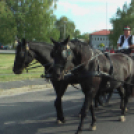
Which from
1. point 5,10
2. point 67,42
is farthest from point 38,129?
point 5,10

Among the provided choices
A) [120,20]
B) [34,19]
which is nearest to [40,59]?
[34,19]

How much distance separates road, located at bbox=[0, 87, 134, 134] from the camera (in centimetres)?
458

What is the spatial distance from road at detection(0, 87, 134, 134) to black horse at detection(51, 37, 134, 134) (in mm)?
587

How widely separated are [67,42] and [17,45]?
182cm

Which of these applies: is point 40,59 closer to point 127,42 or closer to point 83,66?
point 83,66

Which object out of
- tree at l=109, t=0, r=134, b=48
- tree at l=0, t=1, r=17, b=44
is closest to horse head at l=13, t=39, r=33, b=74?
tree at l=0, t=1, r=17, b=44

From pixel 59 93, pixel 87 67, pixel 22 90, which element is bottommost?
pixel 22 90

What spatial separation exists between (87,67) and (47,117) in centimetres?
213

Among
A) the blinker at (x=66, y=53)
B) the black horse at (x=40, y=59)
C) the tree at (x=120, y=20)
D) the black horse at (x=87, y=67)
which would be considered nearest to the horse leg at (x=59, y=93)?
the black horse at (x=40, y=59)

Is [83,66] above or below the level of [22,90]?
above

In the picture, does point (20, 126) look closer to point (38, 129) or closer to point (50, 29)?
point (38, 129)

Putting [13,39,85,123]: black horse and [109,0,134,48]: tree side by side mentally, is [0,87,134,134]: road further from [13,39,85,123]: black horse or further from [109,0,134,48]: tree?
[109,0,134,48]: tree

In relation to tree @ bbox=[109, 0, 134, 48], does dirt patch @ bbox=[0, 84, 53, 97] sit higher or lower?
lower

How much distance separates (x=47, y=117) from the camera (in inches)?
217
